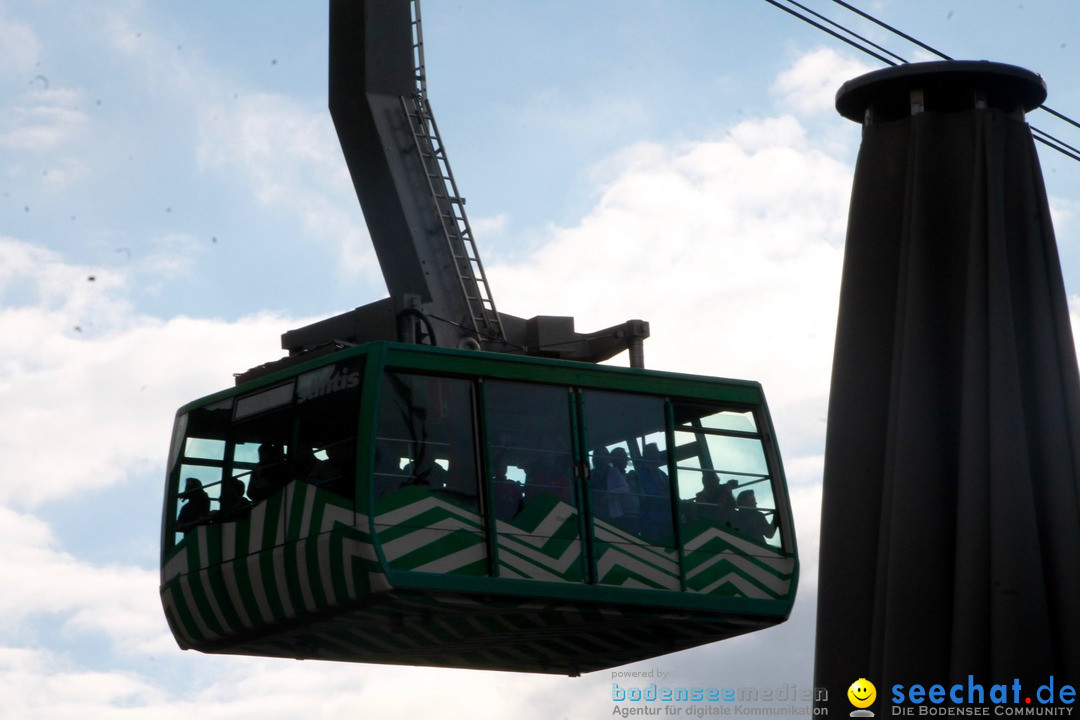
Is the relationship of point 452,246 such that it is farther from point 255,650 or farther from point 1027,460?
point 1027,460

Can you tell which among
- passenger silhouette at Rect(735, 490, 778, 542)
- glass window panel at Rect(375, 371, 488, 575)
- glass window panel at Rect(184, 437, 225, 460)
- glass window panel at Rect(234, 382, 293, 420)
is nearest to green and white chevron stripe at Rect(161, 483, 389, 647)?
glass window panel at Rect(375, 371, 488, 575)

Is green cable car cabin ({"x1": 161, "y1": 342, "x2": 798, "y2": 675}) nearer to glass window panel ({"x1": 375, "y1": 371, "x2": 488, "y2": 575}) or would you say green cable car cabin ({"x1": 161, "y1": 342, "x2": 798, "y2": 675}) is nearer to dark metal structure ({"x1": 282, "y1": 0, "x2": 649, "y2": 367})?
glass window panel ({"x1": 375, "y1": 371, "x2": 488, "y2": 575})

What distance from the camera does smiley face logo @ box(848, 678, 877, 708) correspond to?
14.4ft

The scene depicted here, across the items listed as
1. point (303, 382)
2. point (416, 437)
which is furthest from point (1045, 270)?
point (303, 382)

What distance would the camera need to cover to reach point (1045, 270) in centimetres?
482

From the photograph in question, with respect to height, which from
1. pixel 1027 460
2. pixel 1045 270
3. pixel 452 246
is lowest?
pixel 1027 460

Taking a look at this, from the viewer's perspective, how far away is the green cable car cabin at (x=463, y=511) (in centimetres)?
1161

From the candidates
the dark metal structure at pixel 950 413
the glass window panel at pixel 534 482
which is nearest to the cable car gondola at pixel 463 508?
the glass window panel at pixel 534 482

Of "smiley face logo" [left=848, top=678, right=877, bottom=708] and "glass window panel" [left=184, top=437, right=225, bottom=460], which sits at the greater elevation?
"glass window panel" [left=184, top=437, right=225, bottom=460]

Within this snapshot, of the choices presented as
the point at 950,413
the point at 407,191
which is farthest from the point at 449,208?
the point at 950,413

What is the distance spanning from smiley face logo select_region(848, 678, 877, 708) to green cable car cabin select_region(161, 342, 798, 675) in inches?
284

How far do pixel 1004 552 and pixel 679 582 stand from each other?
869 centimetres

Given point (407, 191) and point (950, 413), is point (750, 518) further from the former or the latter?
point (950, 413)

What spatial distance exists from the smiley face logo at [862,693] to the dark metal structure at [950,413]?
24 mm
